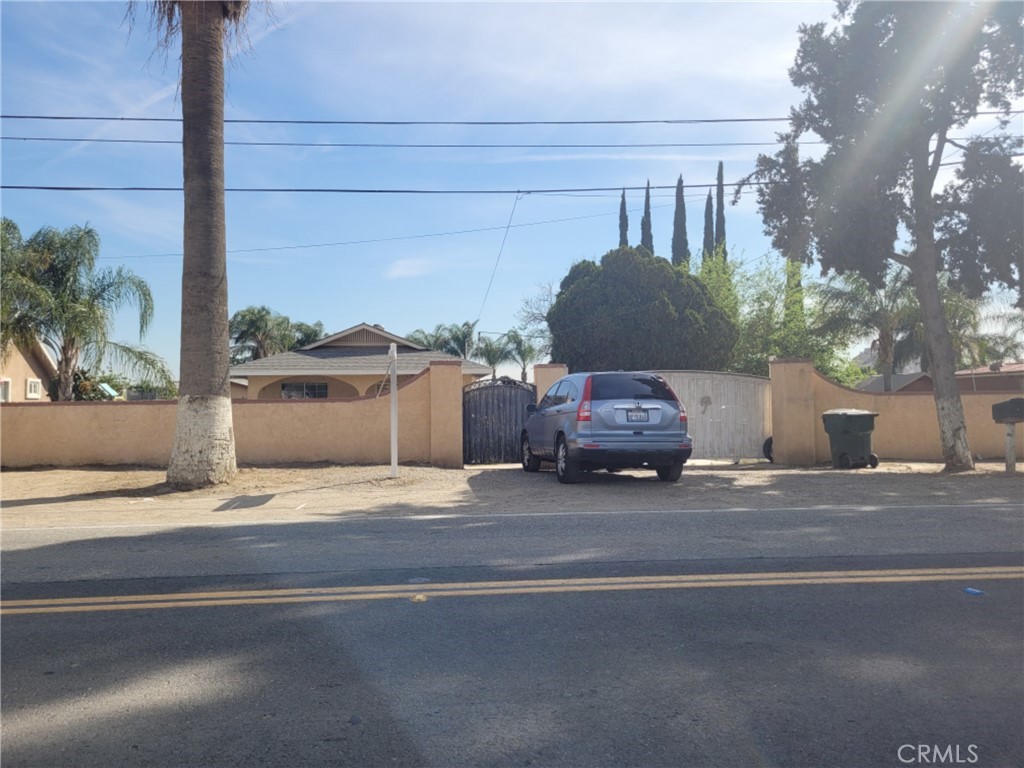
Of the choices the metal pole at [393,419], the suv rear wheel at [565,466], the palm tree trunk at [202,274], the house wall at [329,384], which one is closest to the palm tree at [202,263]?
the palm tree trunk at [202,274]

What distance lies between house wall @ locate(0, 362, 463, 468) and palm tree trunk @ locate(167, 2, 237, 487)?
3.21m

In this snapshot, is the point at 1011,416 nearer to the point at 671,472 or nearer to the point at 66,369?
the point at 671,472

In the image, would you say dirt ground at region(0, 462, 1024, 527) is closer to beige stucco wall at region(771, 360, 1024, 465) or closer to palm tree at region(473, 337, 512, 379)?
beige stucco wall at region(771, 360, 1024, 465)

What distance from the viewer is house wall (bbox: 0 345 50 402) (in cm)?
2972

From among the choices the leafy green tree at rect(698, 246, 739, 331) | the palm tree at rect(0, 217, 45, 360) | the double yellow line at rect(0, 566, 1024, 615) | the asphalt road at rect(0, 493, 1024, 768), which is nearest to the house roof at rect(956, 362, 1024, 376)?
the leafy green tree at rect(698, 246, 739, 331)

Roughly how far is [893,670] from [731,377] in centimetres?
1610

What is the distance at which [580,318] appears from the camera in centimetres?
3444

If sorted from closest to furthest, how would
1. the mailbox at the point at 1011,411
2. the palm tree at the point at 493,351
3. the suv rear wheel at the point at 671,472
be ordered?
the suv rear wheel at the point at 671,472 < the mailbox at the point at 1011,411 < the palm tree at the point at 493,351

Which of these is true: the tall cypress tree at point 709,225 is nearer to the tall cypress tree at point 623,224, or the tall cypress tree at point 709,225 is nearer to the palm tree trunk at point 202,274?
the tall cypress tree at point 623,224

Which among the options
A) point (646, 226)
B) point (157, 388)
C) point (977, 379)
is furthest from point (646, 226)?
point (157, 388)

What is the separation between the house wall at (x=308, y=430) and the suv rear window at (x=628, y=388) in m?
4.75

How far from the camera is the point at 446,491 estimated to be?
1431 cm

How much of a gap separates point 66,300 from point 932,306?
21.3 m
